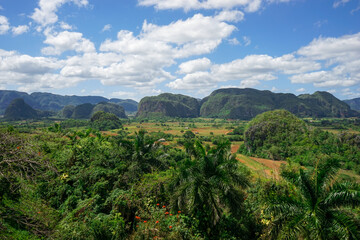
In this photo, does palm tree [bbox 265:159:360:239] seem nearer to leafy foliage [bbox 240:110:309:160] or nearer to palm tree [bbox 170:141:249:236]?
palm tree [bbox 170:141:249:236]

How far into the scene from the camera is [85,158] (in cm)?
1370

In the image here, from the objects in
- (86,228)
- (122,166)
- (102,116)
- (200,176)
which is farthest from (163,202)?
(102,116)

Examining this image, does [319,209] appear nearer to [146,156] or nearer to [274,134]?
[146,156]

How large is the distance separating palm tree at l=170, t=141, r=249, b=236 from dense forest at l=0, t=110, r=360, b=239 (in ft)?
0.14

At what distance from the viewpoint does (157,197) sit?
10078mm

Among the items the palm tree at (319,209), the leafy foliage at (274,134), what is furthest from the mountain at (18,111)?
the palm tree at (319,209)

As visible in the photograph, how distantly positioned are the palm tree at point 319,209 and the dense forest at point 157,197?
0.10 ft

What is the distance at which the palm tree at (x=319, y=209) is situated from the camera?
6496 mm

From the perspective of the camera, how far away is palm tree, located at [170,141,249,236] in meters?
8.31

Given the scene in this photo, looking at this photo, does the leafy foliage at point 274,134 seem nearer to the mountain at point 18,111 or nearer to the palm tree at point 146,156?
the palm tree at point 146,156

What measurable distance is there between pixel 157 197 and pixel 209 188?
9.81ft

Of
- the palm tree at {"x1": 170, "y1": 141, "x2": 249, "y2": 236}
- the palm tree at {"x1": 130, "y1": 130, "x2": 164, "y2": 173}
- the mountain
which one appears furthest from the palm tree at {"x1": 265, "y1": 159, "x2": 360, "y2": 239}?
the mountain

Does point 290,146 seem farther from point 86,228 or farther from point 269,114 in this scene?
point 86,228

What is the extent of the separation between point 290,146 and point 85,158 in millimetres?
61737
